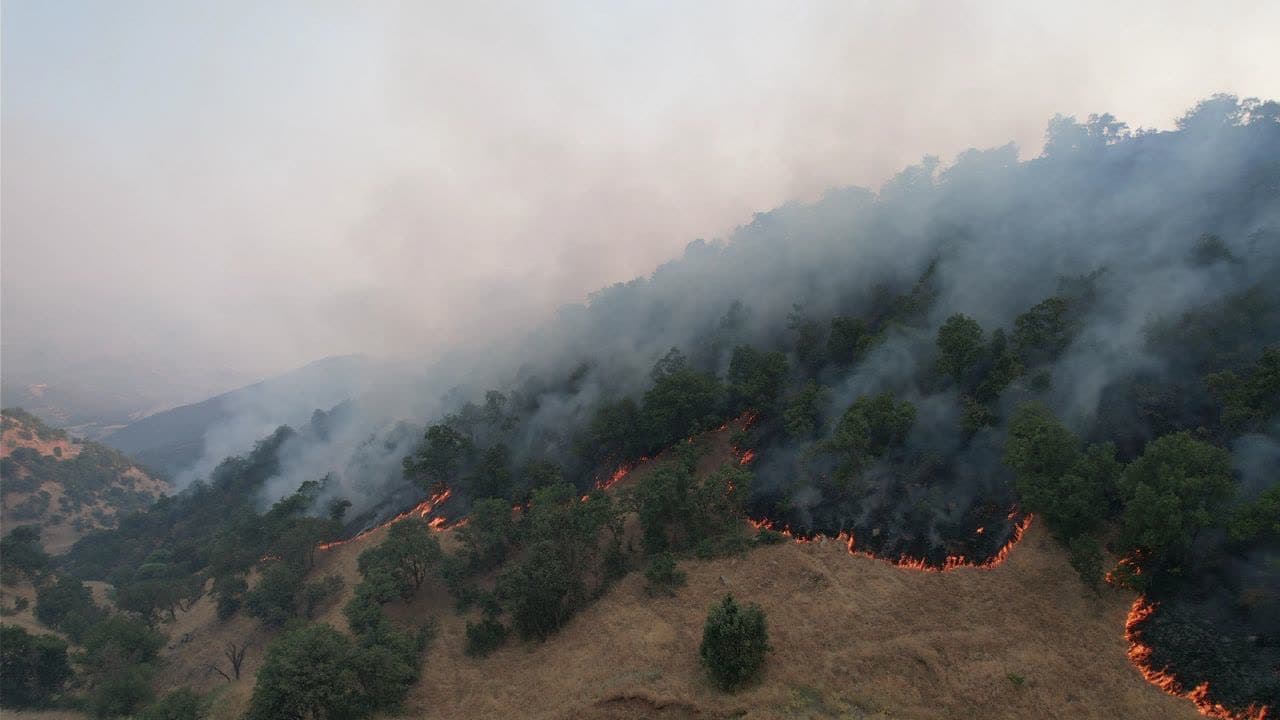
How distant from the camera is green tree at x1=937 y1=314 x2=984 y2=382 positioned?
44031 millimetres

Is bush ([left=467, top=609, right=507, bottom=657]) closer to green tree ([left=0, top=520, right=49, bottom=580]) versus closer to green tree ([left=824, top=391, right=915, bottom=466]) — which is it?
green tree ([left=824, top=391, right=915, bottom=466])

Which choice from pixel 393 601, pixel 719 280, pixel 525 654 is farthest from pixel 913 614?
pixel 719 280

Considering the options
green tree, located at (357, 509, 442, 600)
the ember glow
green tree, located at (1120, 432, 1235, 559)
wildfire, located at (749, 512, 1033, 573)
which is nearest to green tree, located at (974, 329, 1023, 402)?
wildfire, located at (749, 512, 1033, 573)

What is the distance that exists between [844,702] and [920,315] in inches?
1669

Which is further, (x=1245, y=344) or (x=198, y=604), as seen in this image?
(x=198, y=604)

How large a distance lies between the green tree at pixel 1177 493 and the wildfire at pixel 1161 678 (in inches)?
134

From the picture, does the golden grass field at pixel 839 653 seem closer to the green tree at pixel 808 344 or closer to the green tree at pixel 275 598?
the green tree at pixel 275 598

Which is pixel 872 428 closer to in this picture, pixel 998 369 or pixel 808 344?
pixel 998 369

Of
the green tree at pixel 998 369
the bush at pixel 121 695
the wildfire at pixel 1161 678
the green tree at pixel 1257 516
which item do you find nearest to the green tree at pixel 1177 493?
the green tree at pixel 1257 516

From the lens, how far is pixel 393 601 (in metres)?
47.6

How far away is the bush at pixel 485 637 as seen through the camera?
38.6m

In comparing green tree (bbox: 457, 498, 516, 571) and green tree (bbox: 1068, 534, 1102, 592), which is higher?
green tree (bbox: 457, 498, 516, 571)

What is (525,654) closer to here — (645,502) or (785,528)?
(645,502)

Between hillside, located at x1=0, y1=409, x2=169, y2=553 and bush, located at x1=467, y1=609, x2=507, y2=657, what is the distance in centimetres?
11370
